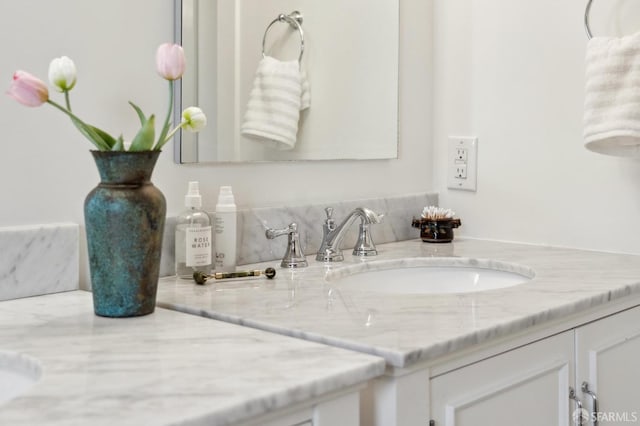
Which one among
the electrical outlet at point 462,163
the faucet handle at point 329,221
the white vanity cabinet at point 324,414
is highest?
the electrical outlet at point 462,163

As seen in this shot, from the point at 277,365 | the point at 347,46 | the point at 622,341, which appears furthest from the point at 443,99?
the point at 277,365

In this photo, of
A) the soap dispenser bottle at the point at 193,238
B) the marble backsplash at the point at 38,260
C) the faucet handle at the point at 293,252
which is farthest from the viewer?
the faucet handle at the point at 293,252

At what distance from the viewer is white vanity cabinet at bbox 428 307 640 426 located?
3.48ft

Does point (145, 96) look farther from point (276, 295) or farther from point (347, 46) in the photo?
point (347, 46)

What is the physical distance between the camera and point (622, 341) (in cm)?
139

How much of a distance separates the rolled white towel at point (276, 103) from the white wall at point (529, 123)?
48 cm

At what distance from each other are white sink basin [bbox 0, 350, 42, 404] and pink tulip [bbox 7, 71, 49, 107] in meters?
0.33

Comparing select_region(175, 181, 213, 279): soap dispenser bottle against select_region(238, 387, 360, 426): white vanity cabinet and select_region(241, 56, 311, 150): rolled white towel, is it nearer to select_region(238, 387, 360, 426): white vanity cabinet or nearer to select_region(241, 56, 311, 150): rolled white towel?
select_region(241, 56, 311, 150): rolled white towel

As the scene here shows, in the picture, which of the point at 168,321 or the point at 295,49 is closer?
the point at 168,321

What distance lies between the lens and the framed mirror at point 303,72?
4.83ft

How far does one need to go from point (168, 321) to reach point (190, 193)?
0.35 m

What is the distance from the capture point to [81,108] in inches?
51.4

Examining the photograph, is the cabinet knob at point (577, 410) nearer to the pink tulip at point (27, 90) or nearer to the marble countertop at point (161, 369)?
the marble countertop at point (161, 369)

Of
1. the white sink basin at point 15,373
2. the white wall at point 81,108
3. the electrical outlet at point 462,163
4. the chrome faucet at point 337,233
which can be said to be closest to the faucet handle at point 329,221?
the chrome faucet at point 337,233
